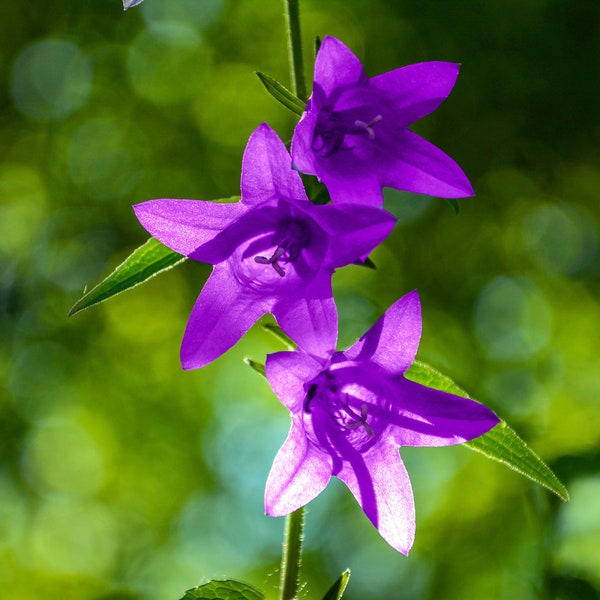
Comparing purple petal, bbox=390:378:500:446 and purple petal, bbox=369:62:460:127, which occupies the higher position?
purple petal, bbox=369:62:460:127


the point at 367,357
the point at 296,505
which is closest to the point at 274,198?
the point at 367,357

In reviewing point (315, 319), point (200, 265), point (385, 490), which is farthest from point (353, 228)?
point (200, 265)

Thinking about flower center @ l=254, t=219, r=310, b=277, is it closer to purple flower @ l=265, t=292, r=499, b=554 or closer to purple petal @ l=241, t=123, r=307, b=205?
purple petal @ l=241, t=123, r=307, b=205

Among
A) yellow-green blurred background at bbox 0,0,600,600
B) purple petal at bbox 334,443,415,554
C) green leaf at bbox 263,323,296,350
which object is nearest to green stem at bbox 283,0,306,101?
green leaf at bbox 263,323,296,350

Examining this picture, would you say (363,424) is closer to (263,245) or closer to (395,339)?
(395,339)

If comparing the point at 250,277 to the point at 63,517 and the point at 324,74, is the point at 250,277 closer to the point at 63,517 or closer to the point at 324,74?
the point at 324,74
